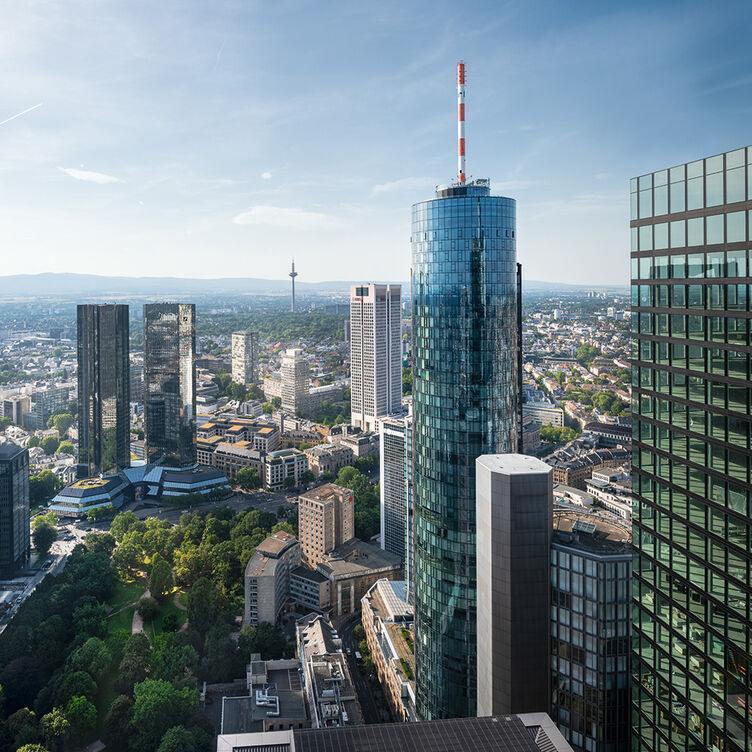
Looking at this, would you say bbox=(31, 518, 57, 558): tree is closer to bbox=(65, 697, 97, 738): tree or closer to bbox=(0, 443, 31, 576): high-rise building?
bbox=(0, 443, 31, 576): high-rise building

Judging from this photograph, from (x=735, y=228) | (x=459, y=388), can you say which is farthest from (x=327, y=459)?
(x=735, y=228)

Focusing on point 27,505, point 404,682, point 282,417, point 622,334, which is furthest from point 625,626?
point 622,334

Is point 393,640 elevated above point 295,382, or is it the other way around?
point 295,382

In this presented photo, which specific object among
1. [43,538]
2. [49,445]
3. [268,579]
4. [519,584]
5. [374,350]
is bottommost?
[43,538]

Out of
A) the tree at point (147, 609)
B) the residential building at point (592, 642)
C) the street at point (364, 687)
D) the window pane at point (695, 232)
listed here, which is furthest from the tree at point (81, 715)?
the window pane at point (695, 232)

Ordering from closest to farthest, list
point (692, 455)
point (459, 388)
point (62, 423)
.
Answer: point (692, 455) → point (459, 388) → point (62, 423)

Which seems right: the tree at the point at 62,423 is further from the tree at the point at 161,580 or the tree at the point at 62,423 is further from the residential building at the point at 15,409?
the tree at the point at 161,580

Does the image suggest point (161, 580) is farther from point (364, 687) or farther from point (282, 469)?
point (282, 469)
